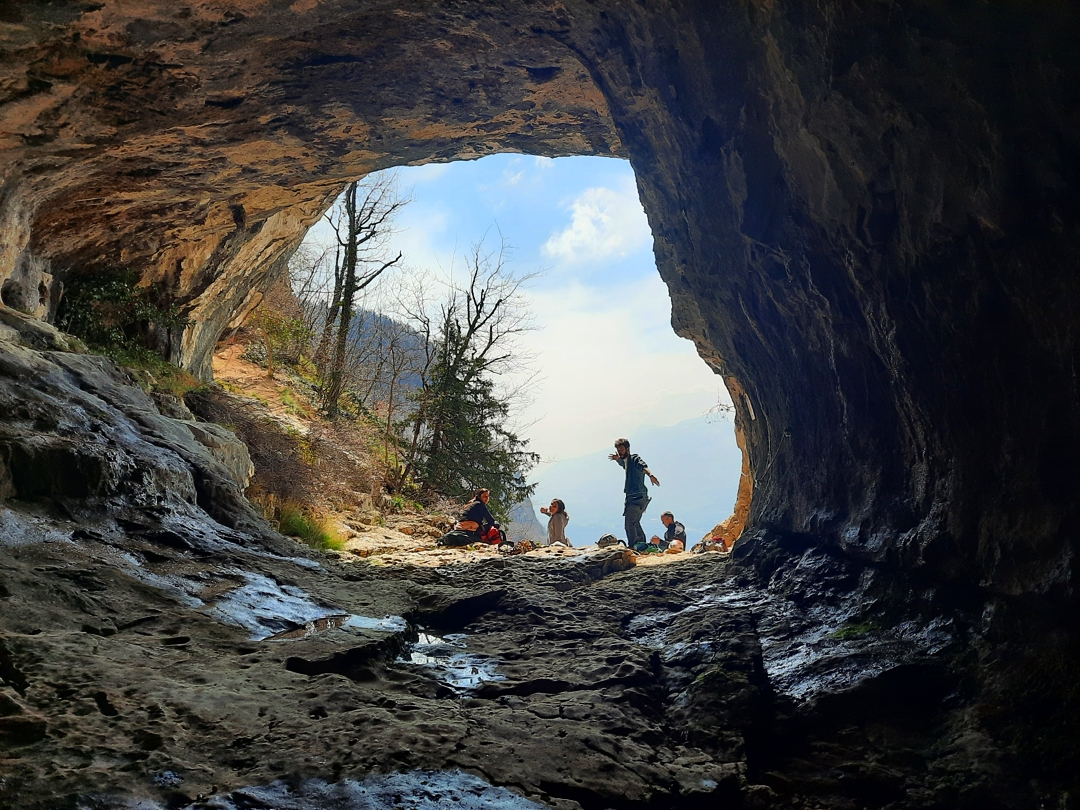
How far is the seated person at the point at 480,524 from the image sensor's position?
41.9 ft

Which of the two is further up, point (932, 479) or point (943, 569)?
point (932, 479)

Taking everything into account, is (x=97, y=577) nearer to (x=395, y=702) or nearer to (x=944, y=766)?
(x=395, y=702)

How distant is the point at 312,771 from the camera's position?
2600mm

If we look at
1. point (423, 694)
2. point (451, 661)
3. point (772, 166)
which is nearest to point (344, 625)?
point (451, 661)

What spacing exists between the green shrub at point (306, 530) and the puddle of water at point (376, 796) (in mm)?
8083

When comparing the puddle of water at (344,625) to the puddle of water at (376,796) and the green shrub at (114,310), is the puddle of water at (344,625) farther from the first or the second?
the green shrub at (114,310)

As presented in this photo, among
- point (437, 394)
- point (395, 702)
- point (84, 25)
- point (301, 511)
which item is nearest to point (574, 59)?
point (84, 25)

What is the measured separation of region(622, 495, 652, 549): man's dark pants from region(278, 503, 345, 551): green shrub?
16.9 ft

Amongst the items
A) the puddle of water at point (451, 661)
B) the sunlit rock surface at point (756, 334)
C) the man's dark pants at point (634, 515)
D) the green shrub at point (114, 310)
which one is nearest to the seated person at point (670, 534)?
the man's dark pants at point (634, 515)

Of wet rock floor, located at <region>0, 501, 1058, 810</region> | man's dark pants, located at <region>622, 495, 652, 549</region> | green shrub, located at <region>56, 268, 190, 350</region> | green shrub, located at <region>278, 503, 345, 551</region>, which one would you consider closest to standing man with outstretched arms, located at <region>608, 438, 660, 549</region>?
man's dark pants, located at <region>622, 495, 652, 549</region>

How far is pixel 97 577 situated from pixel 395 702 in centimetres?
212

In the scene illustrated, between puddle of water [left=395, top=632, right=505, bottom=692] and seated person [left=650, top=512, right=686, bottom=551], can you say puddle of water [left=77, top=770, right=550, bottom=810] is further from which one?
seated person [left=650, top=512, right=686, bottom=551]

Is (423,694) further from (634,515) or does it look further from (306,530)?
(634,515)

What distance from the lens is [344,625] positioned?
498 cm
